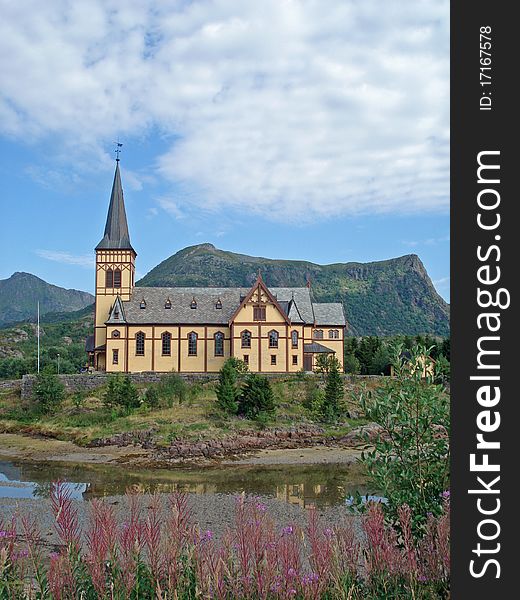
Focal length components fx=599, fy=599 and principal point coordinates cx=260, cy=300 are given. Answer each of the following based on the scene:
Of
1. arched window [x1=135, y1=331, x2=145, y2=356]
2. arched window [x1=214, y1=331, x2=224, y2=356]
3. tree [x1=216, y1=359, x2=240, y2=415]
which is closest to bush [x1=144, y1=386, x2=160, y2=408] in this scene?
tree [x1=216, y1=359, x2=240, y2=415]

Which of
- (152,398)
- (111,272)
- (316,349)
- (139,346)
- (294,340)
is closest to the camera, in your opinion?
(152,398)

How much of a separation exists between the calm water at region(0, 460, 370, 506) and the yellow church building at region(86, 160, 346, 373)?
21.4m

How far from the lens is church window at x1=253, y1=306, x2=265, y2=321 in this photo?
56750mm

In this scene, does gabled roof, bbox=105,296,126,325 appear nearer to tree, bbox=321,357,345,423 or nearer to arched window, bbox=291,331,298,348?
arched window, bbox=291,331,298,348

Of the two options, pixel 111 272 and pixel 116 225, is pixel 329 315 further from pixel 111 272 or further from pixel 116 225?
pixel 116 225

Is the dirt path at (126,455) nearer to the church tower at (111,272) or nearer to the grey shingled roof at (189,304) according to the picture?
the grey shingled roof at (189,304)

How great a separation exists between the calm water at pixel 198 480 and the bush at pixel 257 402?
1044cm

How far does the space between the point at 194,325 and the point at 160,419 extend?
1470cm

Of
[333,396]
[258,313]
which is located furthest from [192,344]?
[333,396]

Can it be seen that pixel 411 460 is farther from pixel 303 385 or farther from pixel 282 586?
pixel 303 385

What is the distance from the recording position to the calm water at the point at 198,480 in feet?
94.2

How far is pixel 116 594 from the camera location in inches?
216

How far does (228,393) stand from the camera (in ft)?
154

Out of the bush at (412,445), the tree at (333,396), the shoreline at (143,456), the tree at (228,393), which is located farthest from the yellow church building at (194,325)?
the bush at (412,445)
